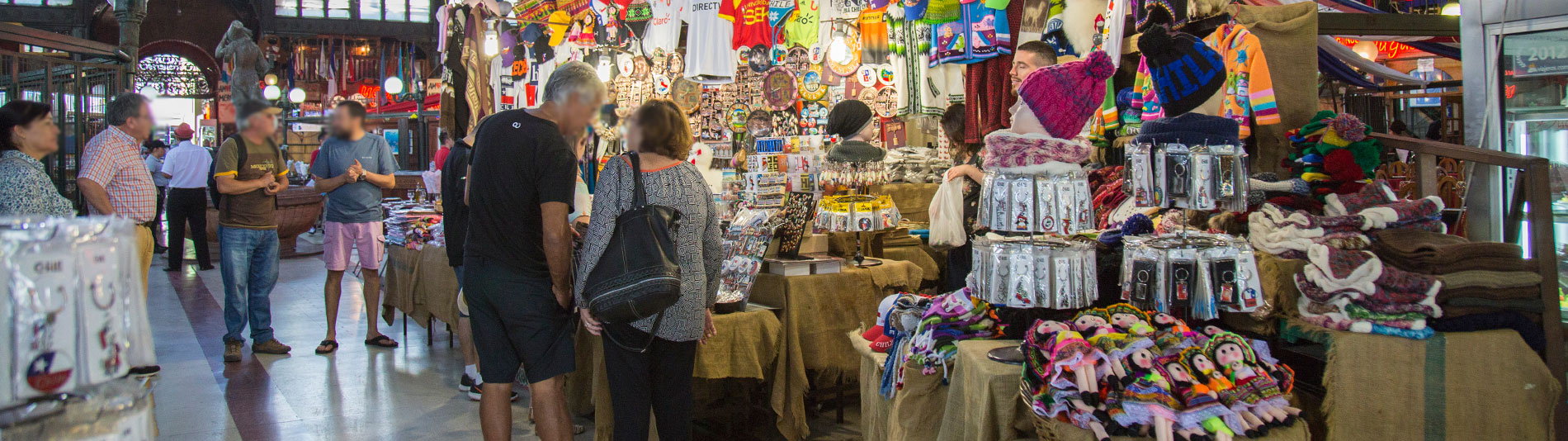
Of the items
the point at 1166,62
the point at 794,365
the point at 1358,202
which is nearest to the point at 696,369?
the point at 794,365

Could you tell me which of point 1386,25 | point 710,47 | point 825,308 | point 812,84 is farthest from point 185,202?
point 1386,25

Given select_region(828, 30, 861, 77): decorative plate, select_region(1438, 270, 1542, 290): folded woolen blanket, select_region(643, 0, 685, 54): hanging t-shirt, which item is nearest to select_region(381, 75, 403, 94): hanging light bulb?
select_region(1438, 270, 1542, 290): folded woolen blanket

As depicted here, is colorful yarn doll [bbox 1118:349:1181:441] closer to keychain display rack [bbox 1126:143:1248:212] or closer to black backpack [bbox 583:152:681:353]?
keychain display rack [bbox 1126:143:1248:212]

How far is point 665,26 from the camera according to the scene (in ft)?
22.1

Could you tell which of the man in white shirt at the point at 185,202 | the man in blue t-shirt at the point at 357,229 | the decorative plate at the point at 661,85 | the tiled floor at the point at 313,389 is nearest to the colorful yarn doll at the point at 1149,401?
the tiled floor at the point at 313,389

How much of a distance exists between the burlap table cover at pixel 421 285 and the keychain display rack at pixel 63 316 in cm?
339

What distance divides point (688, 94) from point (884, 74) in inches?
55.8

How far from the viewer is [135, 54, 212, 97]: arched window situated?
0.95m

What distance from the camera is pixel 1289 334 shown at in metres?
2.61

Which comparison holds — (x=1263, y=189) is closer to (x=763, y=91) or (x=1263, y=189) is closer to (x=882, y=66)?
(x=882, y=66)

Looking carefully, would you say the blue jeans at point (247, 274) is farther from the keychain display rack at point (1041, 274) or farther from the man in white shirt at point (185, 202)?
the keychain display rack at point (1041, 274)

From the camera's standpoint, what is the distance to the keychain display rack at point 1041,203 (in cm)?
224

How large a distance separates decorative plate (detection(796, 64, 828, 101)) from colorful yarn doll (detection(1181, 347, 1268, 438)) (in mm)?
4318

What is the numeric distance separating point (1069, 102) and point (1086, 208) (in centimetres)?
31
